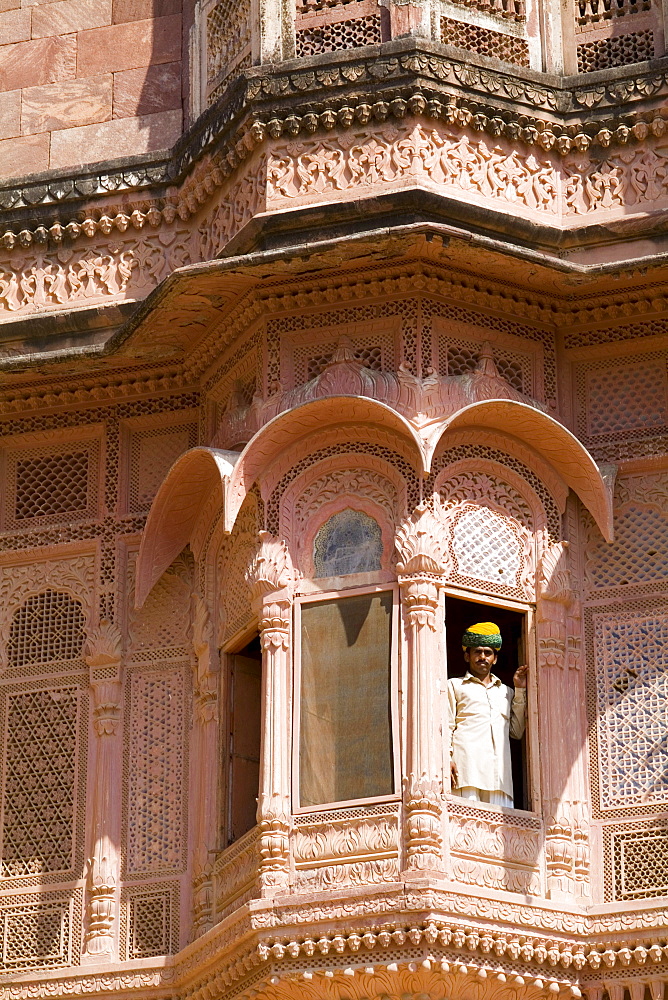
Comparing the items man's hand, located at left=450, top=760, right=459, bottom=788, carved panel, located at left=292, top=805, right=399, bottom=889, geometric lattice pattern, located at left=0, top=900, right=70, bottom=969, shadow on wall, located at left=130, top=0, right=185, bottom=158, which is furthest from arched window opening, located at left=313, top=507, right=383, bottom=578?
shadow on wall, located at left=130, top=0, right=185, bottom=158

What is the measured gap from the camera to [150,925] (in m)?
13.4

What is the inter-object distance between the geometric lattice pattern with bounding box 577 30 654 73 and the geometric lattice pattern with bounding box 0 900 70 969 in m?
5.43

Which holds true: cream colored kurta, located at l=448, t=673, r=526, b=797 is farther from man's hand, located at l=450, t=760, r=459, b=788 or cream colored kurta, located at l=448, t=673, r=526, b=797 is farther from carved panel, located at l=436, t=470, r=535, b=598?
carved panel, located at l=436, t=470, r=535, b=598

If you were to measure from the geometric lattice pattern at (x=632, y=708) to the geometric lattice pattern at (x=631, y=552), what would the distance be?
0.72 feet

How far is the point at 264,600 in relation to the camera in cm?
1316

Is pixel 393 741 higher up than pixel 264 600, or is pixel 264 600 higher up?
pixel 264 600

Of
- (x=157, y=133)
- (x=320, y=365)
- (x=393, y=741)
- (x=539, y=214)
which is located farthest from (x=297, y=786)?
(x=157, y=133)

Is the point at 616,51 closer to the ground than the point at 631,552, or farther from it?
farther from it

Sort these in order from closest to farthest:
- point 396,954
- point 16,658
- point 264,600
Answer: point 396,954, point 264,600, point 16,658

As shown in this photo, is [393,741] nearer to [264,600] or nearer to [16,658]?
[264,600]

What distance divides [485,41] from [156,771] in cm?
437

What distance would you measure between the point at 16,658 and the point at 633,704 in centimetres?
350

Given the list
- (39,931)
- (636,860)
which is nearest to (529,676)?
(636,860)

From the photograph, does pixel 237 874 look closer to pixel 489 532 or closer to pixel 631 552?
pixel 489 532
